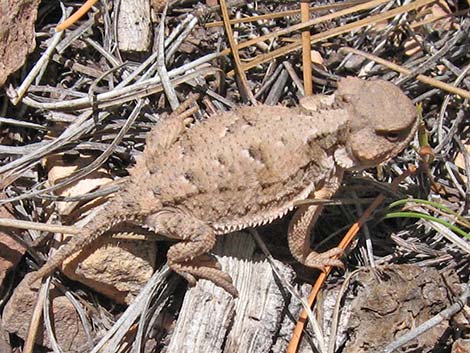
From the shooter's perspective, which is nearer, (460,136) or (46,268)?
(46,268)

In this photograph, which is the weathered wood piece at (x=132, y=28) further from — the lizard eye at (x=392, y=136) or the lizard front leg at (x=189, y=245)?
the lizard eye at (x=392, y=136)

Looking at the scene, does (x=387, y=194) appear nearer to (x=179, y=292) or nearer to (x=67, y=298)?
(x=179, y=292)

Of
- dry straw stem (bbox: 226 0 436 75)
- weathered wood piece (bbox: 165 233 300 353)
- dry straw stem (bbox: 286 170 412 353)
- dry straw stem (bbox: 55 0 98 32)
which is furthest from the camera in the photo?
dry straw stem (bbox: 226 0 436 75)

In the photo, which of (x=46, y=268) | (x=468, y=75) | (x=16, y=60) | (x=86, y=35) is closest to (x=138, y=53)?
(x=86, y=35)

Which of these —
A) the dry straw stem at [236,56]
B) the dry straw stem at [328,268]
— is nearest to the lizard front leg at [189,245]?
the dry straw stem at [328,268]

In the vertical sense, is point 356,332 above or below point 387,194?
below

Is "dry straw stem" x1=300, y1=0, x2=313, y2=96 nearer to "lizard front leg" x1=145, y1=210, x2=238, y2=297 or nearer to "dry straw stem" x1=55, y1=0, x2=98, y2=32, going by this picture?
"lizard front leg" x1=145, y1=210, x2=238, y2=297

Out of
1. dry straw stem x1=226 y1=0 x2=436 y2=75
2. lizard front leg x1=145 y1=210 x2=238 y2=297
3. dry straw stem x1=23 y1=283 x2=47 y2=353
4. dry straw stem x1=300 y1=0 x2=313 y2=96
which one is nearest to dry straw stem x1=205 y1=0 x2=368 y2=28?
dry straw stem x1=226 y1=0 x2=436 y2=75
